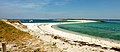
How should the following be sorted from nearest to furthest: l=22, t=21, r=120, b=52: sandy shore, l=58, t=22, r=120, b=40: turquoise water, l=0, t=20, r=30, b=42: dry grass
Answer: l=22, t=21, r=120, b=52: sandy shore
l=0, t=20, r=30, b=42: dry grass
l=58, t=22, r=120, b=40: turquoise water

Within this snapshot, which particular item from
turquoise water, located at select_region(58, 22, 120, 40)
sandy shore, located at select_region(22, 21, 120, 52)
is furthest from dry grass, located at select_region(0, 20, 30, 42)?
turquoise water, located at select_region(58, 22, 120, 40)

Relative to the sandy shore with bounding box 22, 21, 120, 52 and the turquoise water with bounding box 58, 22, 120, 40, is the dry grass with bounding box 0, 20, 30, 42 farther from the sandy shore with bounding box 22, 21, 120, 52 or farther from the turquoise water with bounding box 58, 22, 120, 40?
the turquoise water with bounding box 58, 22, 120, 40

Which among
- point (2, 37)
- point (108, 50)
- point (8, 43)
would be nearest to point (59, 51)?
point (108, 50)

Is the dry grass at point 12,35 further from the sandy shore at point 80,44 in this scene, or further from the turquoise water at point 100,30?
the turquoise water at point 100,30

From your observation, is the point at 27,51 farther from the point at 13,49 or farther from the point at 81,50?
the point at 81,50

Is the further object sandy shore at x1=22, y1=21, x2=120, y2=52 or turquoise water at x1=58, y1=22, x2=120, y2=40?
turquoise water at x1=58, y1=22, x2=120, y2=40

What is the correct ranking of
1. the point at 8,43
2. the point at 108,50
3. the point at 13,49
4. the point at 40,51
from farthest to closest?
the point at 8,43 < the point at 108,50 < the point at 13,49 < the point at 40,51

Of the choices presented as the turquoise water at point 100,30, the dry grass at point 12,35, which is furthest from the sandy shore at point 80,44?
the turquoise water at point 100,30

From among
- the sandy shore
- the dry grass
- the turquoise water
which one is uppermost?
the dry grass

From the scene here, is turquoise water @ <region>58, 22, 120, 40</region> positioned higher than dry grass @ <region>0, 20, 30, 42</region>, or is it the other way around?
dry grass @ <region>0, 20, 30, 42</region>

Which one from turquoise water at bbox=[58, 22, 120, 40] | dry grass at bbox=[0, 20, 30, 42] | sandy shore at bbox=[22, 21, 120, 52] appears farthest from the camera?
turquoise water at bbox=[58, 22, 120, 40]

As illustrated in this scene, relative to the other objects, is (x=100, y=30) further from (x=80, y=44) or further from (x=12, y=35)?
(x=12, y=35)
